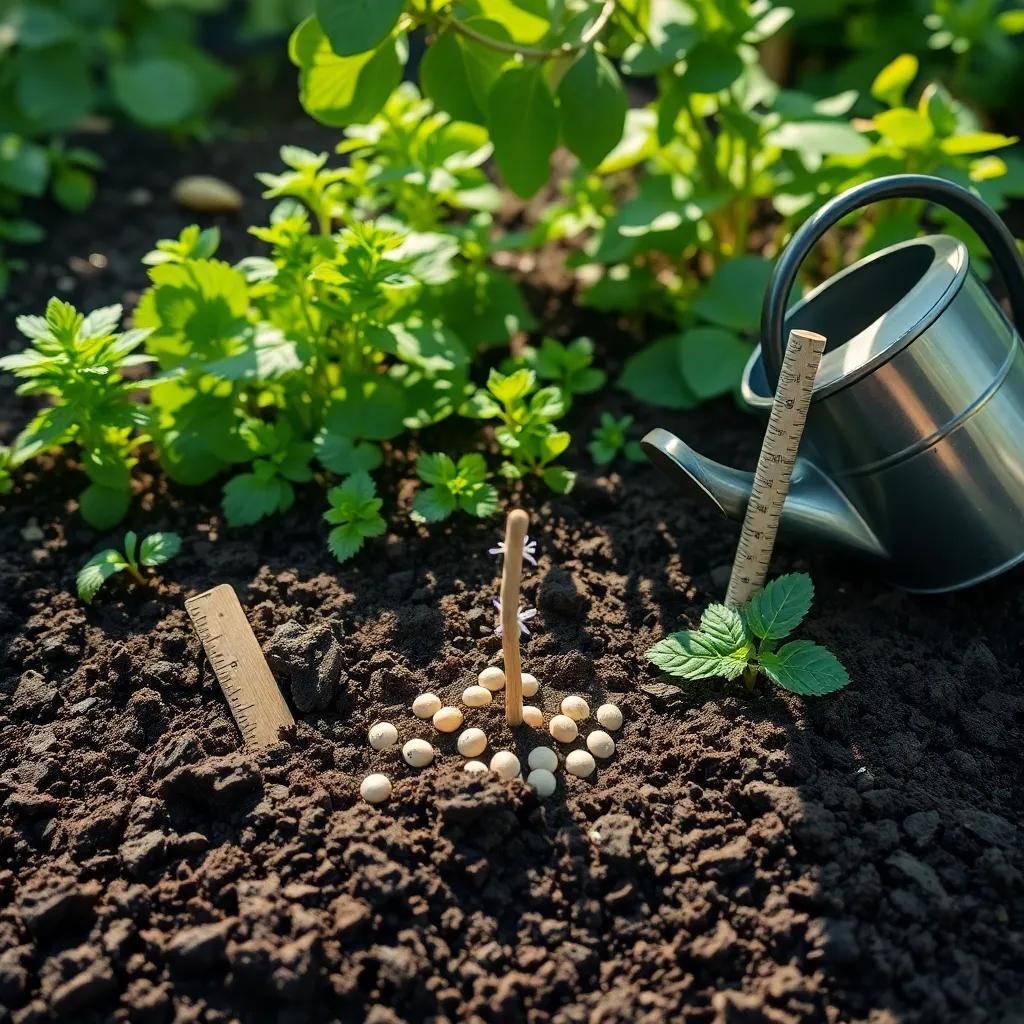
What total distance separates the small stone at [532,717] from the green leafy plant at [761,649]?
8.3 inches

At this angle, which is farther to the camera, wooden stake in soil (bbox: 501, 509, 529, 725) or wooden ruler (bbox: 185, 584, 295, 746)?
wooden ruler (bbox: 185, 584, 295, 746)

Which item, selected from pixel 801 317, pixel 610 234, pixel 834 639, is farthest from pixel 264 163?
pixel 834 639

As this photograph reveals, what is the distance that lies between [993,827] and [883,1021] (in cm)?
36

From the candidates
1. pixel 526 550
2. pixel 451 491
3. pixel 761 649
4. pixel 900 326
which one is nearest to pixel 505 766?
pixel 526 550

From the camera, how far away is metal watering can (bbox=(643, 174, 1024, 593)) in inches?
66.7

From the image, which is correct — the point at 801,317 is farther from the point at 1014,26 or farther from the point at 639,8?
the point at 1014,26

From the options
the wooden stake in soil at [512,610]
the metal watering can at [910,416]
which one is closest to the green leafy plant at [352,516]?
the wooden stake in soil at [512,610]

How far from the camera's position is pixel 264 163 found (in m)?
3.37

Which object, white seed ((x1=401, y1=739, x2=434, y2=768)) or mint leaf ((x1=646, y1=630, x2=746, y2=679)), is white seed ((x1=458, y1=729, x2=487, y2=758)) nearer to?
white seed ((x1=401, y1=739, x2=434, y2=768))

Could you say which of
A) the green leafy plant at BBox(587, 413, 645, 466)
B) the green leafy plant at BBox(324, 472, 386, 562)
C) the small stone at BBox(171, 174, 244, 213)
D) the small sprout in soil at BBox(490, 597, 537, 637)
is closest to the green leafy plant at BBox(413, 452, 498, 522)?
the green leafy plant at BBox(324, 472, 386, 562)

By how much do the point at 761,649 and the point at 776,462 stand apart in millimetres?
315

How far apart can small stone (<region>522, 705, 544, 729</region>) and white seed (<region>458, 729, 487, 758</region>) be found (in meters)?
0.09

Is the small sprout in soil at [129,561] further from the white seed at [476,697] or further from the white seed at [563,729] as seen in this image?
the white seed at [563,729]

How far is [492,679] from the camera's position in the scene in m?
1.79
